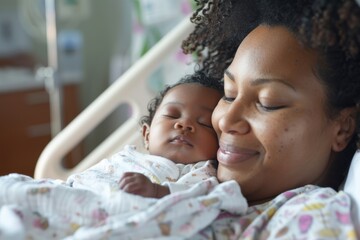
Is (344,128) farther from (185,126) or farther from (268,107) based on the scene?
(185,126)

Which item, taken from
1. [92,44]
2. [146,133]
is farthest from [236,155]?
[92,44]

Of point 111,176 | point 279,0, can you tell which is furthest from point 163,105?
point 279,0

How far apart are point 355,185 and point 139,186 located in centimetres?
44

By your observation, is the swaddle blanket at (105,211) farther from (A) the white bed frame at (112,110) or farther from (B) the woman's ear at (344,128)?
(A) the white bed frame at (112,110)

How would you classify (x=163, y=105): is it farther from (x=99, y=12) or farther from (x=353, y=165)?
(x=99, y=12)

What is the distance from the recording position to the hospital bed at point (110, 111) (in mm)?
1810

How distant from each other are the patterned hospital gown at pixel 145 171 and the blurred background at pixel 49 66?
2.26 meters

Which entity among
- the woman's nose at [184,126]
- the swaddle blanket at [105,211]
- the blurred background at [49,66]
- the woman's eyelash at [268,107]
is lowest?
the swaddle blanket at [105,211]

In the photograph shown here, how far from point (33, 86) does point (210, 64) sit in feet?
8.34

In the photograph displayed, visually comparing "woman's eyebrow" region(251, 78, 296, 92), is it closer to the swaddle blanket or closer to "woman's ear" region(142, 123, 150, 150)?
the swaddle blanket

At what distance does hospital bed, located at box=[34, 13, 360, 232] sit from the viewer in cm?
181

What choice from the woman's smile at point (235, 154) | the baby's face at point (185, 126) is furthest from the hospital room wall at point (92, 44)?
the woman's smile at point (235, 154)

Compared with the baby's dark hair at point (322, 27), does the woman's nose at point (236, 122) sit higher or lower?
lower

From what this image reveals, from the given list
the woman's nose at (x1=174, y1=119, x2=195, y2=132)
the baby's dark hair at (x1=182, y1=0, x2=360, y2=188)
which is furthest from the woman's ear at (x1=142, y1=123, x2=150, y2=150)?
the baby's dark hair at (x1=182, y1=0, x2=360, y2=188)
